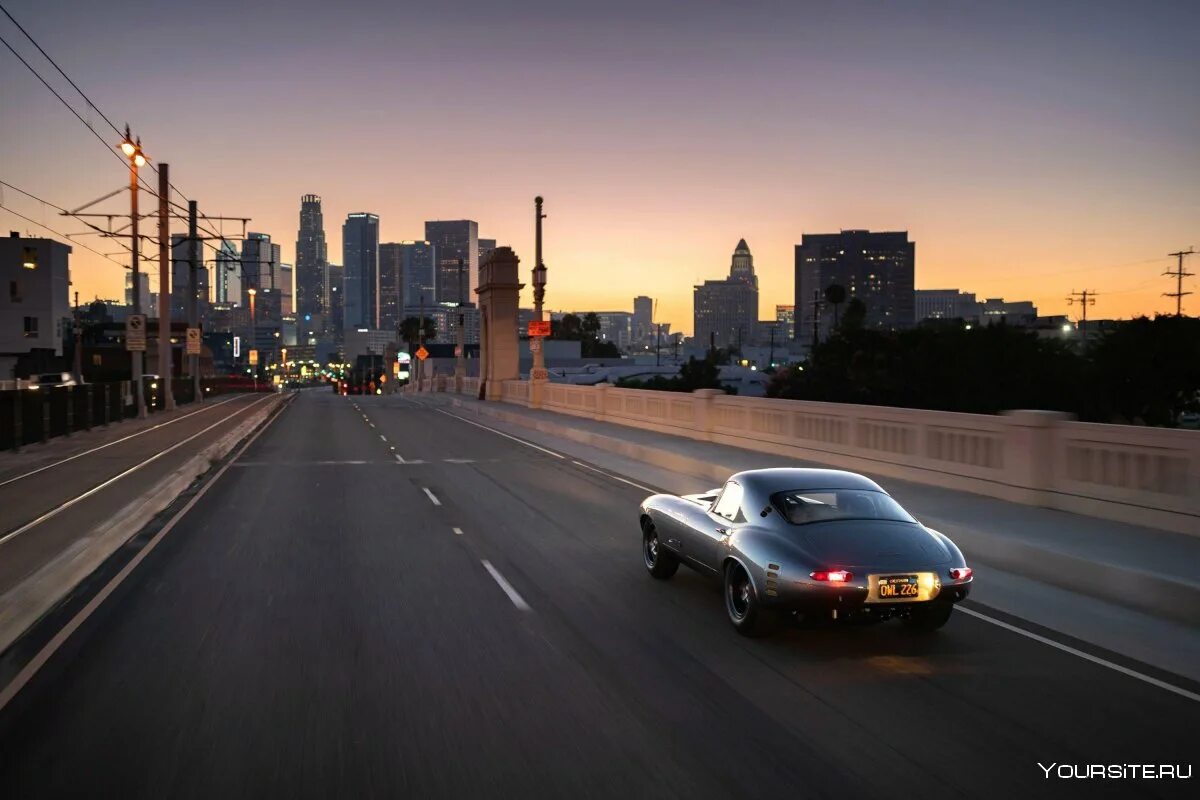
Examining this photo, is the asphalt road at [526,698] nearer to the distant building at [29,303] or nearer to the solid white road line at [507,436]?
the solid white road line at [507,436]

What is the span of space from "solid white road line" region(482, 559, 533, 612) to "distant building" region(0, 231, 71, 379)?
100.0 meters

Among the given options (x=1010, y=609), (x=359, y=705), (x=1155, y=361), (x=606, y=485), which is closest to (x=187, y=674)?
(x=359, y=705)

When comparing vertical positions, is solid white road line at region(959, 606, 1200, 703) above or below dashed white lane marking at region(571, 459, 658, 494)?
above

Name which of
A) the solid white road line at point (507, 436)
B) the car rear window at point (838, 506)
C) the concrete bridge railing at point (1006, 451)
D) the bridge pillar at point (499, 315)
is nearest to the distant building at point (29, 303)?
the bridge pillar at point (499, 315)

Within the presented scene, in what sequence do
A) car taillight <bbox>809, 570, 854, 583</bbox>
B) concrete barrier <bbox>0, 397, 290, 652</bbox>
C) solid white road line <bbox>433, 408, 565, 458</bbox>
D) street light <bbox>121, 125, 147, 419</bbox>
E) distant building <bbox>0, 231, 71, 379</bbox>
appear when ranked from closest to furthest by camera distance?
car taillight <bbox>809, 570, 854, 583</bbox> < concrete barrier <bbox>0, 397, 290, 652</bbox> < solid white road line <bbox>433, 408, 565, 458</bbox> < street light <bbox>121, 125, 147, 419</bbox> < distant building <bbox>0, 231, 71, 379</bbox>

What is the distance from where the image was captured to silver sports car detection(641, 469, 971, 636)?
7551mm

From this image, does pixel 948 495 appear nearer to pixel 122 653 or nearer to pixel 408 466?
pixel 122 653

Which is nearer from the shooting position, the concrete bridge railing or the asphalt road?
the asphalt road

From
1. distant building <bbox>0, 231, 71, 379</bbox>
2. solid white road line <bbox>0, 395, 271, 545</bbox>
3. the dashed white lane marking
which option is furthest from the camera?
distant building <bbox>0, 231, 71, 379</bbox>

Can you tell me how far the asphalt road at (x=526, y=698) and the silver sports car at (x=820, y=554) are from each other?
0.39m

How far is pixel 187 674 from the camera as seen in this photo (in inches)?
285

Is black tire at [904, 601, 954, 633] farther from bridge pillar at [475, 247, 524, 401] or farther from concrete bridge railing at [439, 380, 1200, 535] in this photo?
bridge pillar at [475, 247, 524, 401]

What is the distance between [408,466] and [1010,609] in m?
16.9

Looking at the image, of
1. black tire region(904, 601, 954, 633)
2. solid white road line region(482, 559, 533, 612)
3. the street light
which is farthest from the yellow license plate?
the street light
